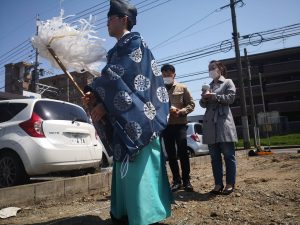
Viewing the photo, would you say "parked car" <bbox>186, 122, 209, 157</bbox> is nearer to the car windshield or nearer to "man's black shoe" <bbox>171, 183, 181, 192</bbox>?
the car windshield

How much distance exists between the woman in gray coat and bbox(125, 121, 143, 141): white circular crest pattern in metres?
1.95

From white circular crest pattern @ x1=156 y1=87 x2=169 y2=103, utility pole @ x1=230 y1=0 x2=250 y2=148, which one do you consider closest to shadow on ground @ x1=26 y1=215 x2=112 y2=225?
white circular crest pattern @ x1=156 y1=87 x2=169 y2=103

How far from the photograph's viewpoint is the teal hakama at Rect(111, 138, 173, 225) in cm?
249

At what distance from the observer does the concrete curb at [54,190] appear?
4070 millimetres

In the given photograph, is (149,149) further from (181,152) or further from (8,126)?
(8,126)

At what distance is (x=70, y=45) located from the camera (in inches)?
122

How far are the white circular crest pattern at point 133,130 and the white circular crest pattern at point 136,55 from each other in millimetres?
533

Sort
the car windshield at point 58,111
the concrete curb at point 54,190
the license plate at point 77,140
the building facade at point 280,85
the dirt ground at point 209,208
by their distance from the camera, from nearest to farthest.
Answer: the dirt ground at point 209,208, the concrete curb at point 54,190, the car windshield at point 58,111, the license plate at point 77,140, the building facade at point 280,85

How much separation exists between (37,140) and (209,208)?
2779mm

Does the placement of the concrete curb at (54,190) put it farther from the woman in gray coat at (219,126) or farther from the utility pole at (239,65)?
the utility pole at (239,65)

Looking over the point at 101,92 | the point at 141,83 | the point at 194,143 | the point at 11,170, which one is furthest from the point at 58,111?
the point at 194,143

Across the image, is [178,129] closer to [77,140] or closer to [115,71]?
[77,140]

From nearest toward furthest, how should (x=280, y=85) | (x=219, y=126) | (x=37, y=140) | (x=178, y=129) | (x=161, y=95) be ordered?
(x=161, y=95) < (x=219, y=126) < (x=178, y=129) < (x=37, y=140) < (x=280, y=85)

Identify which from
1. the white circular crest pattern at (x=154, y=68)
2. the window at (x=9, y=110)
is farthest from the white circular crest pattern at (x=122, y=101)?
the window at (x=9, y=110)
